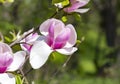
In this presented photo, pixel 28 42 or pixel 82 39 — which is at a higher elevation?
pixel 28 42

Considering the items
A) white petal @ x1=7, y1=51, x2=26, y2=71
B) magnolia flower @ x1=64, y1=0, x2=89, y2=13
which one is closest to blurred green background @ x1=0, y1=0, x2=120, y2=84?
magnolia flower @ x1=64, y1=0, x2=89, y2=13

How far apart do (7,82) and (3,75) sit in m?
0.03

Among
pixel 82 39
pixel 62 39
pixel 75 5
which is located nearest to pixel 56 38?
pixel 62 39

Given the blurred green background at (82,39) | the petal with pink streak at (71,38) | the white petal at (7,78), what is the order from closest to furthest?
the white petal at (7,78) → the petal with pink streak at (71,38) → the blurred green background at (82,39)

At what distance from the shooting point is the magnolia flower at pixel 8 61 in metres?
1.26

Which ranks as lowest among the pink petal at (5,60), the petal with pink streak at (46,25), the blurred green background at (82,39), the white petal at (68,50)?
the blurred green background at (82,39)

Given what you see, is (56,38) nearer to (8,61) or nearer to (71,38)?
(71,38)

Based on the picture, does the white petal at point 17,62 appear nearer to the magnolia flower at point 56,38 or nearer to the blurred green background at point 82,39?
the magnolia flower at point 56,38

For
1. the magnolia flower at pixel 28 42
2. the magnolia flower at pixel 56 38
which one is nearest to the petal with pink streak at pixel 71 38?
the magnolia flower at pixel 56 38

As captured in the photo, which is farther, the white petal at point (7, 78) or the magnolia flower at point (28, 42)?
the magnolia flower at point (28, 42)

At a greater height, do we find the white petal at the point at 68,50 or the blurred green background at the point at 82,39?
the white petal at the point at 68,50

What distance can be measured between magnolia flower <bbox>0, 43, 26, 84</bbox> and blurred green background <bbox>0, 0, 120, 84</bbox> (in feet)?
0.59

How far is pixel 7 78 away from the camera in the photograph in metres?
1.25

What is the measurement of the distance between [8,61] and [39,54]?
84 mm
